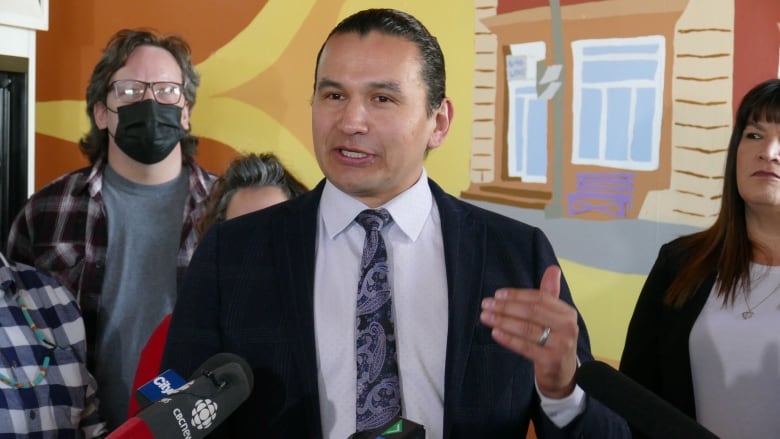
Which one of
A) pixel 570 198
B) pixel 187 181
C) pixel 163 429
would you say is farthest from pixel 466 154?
pixel 163 429

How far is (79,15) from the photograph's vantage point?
3.46 meters

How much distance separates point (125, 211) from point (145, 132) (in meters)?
0.25

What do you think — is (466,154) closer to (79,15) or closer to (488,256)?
(488,256)

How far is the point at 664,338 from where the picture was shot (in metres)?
2.01


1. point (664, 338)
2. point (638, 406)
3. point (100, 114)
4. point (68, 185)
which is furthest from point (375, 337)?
point (100, 114)

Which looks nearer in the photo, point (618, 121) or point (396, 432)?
point (396, 432)

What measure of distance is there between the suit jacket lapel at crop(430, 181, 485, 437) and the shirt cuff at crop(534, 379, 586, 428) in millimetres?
154

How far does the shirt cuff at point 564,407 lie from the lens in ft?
3.97

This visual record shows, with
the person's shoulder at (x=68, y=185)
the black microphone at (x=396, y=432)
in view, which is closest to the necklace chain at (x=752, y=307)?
the black microphone at (x=396, y=432)

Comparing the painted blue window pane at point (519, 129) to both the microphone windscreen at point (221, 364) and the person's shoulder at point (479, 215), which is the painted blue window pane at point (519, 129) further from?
the microphone windscreen at point (221, 364)

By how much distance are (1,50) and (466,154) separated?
5.93 ft

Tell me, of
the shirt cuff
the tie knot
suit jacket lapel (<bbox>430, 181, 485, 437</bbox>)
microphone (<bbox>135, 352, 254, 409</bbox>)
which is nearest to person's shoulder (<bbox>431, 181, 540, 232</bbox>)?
suit jacket lapel (<bbox>430, 181, 485, 437</bbox>)

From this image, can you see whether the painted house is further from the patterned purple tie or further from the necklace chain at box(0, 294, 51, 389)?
the necklace chain at box(0, 294, 51, 389)

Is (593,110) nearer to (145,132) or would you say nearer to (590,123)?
(590,123)
